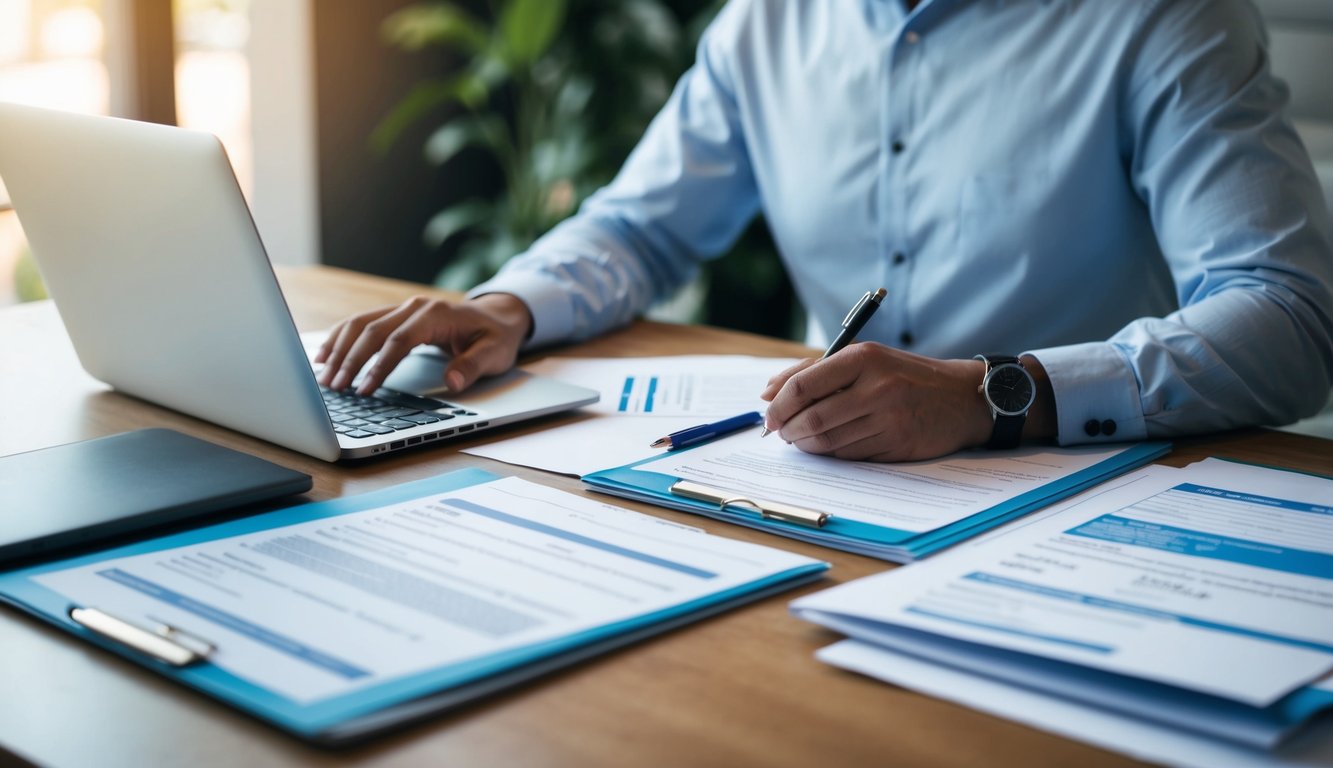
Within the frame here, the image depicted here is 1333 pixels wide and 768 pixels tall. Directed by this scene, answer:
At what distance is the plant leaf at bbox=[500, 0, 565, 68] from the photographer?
2885 millimetres

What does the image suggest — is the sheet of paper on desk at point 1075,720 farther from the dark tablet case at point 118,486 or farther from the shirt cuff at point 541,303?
the shirt cuff at point 541,303

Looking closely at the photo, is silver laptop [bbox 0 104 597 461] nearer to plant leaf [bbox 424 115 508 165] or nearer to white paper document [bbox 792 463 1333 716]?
white paper document [bbox 792 463 1333 716]

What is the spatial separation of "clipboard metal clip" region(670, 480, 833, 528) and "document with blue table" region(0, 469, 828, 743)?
0.04m

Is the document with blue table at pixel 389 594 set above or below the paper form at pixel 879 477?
below

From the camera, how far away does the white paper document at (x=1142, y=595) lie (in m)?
0.60

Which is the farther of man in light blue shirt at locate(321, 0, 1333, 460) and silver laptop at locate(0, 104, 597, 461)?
man in light blue shirt at locate(321, 0, 1333, 460)

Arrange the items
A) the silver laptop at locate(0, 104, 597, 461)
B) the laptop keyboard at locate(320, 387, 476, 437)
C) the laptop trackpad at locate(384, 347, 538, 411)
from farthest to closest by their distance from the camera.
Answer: the laptop trackpad at locate(384, 347, 538, 411) < the laptop keyboard at locate(320, 387, 476, 437) < the silver laptop at locate(0, 104, 597, 461)

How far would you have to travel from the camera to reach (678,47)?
3105 mm

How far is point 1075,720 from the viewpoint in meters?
0.57

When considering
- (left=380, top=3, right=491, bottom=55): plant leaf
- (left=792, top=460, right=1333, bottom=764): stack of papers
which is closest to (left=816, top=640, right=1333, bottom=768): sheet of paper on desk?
(left=792, top=460, right=1333, bottom=764): stack of papers

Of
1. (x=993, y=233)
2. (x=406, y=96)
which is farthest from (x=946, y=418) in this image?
(x=406, y=96)

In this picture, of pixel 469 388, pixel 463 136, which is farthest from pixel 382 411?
pixel 463 136

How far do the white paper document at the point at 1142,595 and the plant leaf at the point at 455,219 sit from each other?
8.15 feet

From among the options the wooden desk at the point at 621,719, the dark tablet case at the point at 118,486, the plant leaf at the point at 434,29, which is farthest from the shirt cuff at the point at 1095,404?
the plant leaf at the point at 434,29
